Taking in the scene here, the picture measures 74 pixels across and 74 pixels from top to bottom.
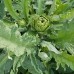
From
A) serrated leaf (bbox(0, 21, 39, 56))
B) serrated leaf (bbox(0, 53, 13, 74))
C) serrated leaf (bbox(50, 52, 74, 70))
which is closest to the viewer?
serrated leaf (bbox(0, 21, 39, 56))

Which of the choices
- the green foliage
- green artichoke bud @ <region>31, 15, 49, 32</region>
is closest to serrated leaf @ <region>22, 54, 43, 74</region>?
the green foliage

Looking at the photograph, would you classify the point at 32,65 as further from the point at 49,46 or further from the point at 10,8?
the point at 10,8

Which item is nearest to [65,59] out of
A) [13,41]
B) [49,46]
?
[49,46]

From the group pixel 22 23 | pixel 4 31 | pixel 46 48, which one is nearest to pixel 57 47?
pixel 46 48

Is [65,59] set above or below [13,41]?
below

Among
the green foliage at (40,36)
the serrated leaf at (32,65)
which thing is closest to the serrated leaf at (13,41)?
the green foliage at (40,36)

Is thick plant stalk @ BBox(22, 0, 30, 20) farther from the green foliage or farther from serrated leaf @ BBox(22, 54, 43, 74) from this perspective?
serrated leaf @ BBox(22, 54, 43, 74)

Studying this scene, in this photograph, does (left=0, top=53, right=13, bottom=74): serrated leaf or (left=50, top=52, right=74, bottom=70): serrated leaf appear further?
(left=0, top=53, right=13, bottom=74): serrated leaf

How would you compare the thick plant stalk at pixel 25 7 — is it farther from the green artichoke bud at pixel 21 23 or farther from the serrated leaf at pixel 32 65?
the serrated leaf at pixel 32 65

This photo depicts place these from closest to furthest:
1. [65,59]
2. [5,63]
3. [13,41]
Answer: [13,41], [65,59], [5,63]

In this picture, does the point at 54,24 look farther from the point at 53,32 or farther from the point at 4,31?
the point at 4,31
